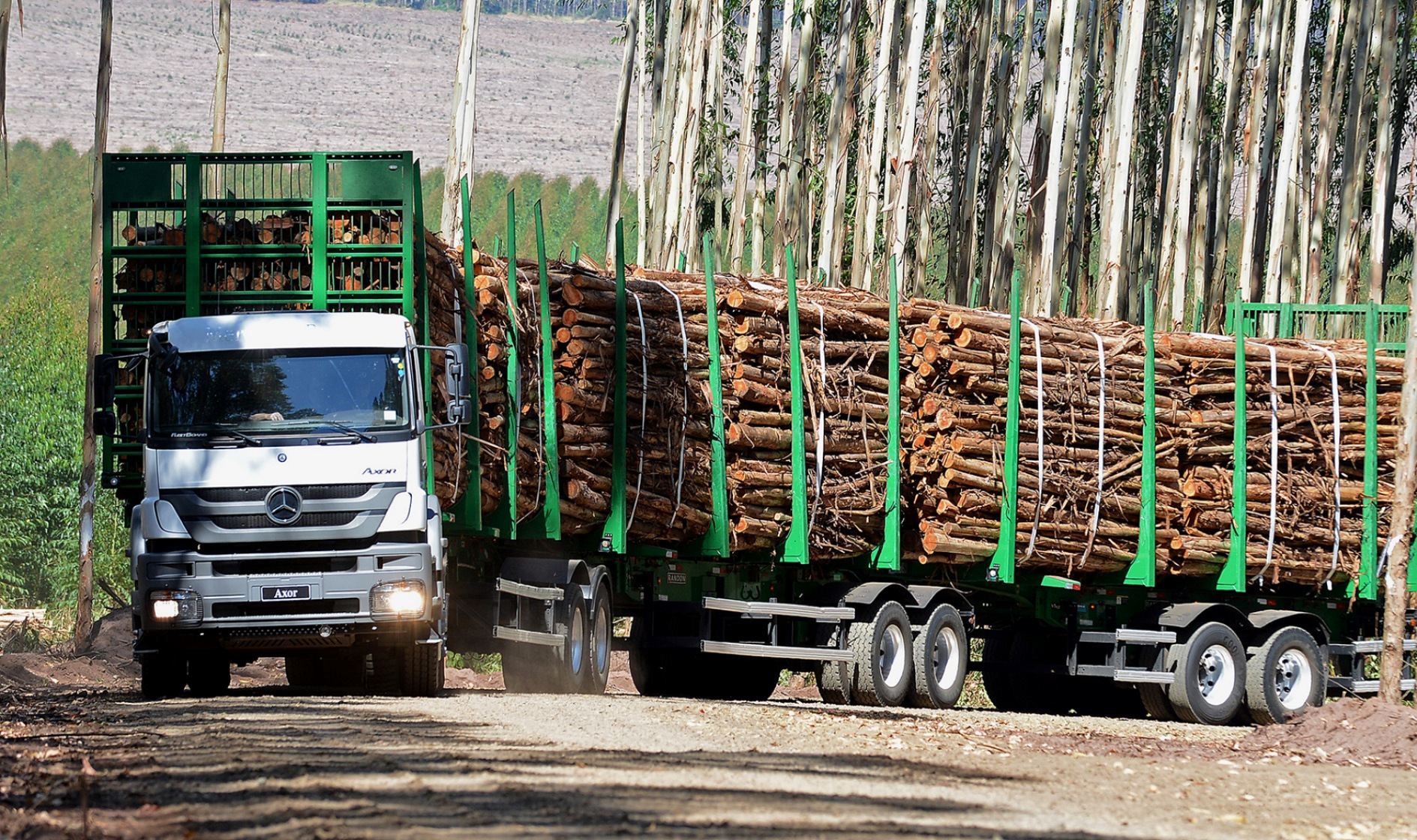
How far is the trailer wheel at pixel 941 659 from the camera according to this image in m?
15.4

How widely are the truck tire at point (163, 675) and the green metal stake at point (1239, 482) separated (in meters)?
9.93

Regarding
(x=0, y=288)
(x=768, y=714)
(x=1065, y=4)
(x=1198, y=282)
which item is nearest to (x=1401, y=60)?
(x=1198, y=282)

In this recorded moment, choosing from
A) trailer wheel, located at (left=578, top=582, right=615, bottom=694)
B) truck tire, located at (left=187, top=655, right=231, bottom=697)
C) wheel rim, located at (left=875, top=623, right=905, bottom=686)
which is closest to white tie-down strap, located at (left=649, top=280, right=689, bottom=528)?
trailer wheel, located at (left=578, top=582, right=615, bottom=694)

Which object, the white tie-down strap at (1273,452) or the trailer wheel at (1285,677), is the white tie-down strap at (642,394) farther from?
the trailer wheel at (1285,677)

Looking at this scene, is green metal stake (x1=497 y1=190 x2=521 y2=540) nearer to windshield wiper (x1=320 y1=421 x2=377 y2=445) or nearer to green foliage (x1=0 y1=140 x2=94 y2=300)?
windshield wiper (x1=320 y1=421 x2=377 y2=445)

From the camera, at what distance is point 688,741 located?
32.0 ft

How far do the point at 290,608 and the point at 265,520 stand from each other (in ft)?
2.07

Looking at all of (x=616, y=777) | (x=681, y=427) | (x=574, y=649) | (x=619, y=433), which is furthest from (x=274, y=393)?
(x=616, y=777)

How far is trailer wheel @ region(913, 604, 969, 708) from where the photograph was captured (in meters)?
15.4

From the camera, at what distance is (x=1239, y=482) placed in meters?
16.3

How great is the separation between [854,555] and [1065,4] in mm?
10791

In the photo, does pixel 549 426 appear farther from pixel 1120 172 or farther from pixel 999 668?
pixel 1120 172

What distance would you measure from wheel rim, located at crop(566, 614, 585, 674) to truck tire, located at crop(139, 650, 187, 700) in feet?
9.69

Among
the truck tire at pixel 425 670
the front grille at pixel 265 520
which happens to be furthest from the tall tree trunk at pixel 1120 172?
the front grille at pixel 265 520
